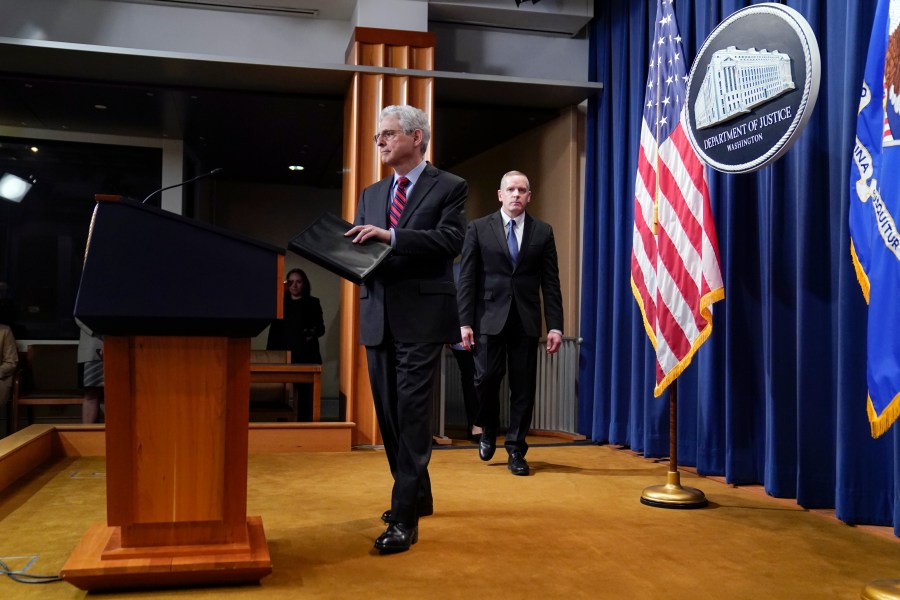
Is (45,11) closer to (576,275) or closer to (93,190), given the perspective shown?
(93,190)

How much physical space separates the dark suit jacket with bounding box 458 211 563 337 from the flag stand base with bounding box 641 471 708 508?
114 cm

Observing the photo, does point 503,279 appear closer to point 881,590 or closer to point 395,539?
point 395,539

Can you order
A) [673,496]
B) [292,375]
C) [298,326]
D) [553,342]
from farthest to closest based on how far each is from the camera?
[298,326] → [292,375] → [553,342] → [673,496]

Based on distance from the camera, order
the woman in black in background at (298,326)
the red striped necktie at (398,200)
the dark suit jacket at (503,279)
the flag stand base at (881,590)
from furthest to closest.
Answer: the woman in black in background at (298,326) → the dark suit jacket at (503,279) → the red striped necktie at (398,200) → the flag stand base at (881,590)

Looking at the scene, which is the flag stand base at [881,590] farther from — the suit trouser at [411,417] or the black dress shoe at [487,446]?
the black dress shoe at [487,446]

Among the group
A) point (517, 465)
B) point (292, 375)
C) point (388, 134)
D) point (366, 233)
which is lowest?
point (517, 465)

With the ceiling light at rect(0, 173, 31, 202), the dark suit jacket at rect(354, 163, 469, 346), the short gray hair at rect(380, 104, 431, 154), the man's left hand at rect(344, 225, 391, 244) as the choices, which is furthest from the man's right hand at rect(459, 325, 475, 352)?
the ceiling light at rect(0, 173, 31, 202)

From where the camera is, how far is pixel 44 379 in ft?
23.1

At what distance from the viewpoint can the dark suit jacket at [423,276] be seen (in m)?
2.89

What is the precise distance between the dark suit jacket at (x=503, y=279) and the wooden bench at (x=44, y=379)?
3.25m

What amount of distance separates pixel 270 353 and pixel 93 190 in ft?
8.74

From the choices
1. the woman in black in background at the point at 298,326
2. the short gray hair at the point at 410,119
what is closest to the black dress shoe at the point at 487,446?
the short gray hair at the point at 410,119

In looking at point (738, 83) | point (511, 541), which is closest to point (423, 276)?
point (511, 541)

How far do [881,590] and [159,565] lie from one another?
1963 millimetres
